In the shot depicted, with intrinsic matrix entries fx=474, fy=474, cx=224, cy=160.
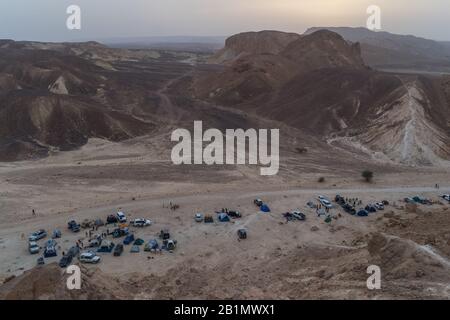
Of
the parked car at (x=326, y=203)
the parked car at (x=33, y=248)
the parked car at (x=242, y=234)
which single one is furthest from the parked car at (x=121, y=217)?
the parked car at (x=326, y=203)

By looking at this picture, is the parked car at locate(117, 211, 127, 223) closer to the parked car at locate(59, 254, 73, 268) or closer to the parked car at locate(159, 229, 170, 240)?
the parked car at locate(159, 229, 170, 240)

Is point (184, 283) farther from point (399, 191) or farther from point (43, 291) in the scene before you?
point (399, 191)

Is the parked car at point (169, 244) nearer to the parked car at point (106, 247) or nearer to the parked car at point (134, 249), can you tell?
the parked car at point (134, 249)

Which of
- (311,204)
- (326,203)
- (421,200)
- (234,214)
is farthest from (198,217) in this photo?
(421,200)

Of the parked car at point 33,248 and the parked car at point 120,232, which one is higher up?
the parked car at point 120,232

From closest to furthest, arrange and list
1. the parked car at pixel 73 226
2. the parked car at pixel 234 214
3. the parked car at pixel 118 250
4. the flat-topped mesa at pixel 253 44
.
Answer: the parked car at pixel 118 250, the parked car at pixel 73 226, the parked car at pixel 234 214, the flat-topped mesa at pixel 253 44

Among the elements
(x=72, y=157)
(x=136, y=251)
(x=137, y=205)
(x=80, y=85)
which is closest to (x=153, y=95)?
(x=80, y=85)
